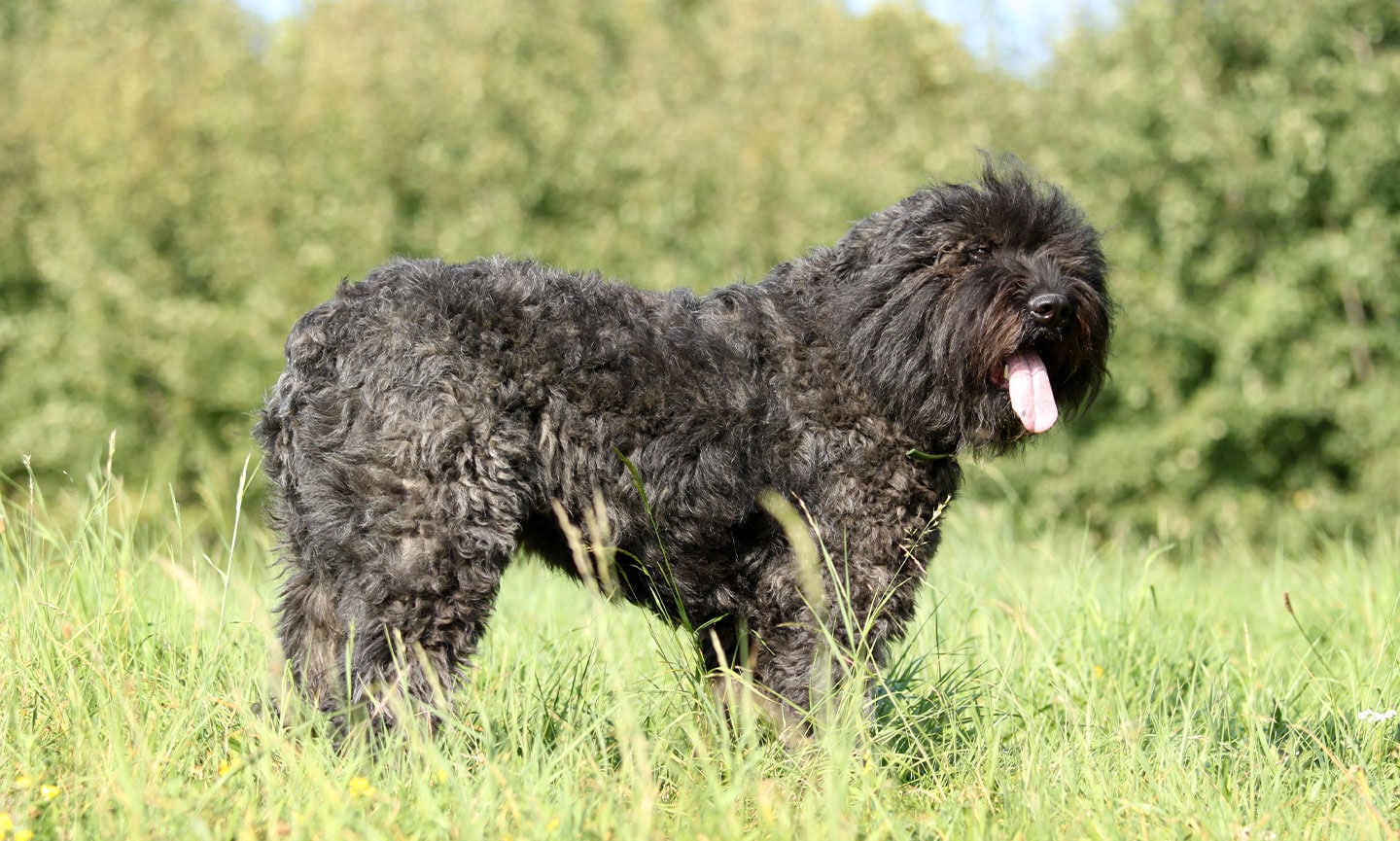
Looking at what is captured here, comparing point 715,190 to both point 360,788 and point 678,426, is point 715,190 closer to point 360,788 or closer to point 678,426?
point 678,426

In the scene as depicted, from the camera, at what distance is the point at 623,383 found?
381cm

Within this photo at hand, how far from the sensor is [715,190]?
63.7 feet

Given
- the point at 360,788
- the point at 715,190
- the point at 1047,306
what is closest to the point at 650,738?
the point at 360,788

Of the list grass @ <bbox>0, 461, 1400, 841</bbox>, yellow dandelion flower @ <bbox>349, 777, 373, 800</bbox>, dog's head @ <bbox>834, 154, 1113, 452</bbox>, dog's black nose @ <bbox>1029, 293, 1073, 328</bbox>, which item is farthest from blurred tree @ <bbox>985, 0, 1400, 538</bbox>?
yellow dandelion flower @ <bbox>349, 777, 373, 800</bbox>

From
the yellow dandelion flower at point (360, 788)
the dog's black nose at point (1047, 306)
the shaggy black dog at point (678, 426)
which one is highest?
the dog's black nose at point (1047, 306)

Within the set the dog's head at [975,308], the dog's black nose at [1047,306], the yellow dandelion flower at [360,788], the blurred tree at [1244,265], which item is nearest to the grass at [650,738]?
the yellow dandelion flower at [360,788]

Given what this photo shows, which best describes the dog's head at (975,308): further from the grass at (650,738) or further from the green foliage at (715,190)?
the green foliage at (715,190)

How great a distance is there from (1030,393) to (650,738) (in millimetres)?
1731

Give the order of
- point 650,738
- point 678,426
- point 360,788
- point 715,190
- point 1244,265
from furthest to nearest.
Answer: point 715,190, point 1244,265, point 678,426, point 650,738, point 360,788

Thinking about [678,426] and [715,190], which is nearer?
[678,426]

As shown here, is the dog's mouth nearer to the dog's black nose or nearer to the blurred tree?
the dog's black nose

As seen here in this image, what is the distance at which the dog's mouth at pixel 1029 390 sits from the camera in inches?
161

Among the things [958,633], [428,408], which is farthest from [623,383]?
[958,633]

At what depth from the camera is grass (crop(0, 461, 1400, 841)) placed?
2.86 meters
